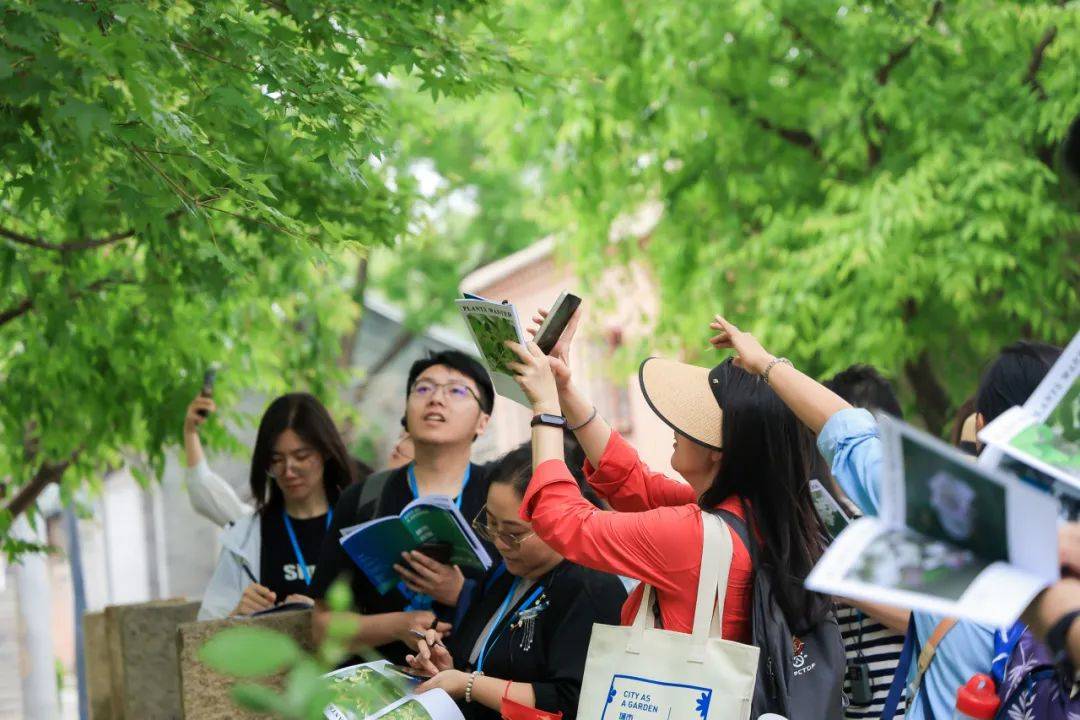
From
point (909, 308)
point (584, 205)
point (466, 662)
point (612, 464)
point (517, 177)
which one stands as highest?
point (517, 177)

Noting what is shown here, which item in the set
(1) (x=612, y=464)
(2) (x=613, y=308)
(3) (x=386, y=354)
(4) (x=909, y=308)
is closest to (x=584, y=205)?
(2) (x=613, y=308)

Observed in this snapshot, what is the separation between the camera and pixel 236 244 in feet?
20.0

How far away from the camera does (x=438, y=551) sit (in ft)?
12.5

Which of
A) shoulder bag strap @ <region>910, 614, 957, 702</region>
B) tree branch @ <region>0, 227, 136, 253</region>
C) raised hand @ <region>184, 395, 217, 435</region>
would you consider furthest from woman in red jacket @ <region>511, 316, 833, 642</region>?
raised hand @ <region>184, 395, 217, 435</region>

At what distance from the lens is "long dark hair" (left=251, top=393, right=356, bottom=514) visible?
16.1ft

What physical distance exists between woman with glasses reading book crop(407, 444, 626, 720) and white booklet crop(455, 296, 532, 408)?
1.19 ft

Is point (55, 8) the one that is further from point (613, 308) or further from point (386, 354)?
point (386, 354)

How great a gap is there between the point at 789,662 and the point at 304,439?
2.52 m

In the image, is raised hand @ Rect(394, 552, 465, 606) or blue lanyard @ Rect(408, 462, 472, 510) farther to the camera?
blue lanyard @ Rect(408, 462, 472, 510)

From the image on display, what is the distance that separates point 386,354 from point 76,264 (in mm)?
17205

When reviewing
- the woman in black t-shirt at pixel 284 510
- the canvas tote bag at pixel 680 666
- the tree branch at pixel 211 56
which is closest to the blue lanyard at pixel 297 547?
the woman in black t-shirt at pixel 284 510

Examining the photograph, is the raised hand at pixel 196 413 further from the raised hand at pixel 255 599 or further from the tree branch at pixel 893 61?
the tree branch at pixel 893 61

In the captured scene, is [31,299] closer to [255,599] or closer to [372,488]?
[255,599]

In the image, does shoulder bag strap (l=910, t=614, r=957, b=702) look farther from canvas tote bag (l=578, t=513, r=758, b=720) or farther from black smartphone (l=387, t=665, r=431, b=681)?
black smartphone (l=387, t=665, r=431, b=681)
